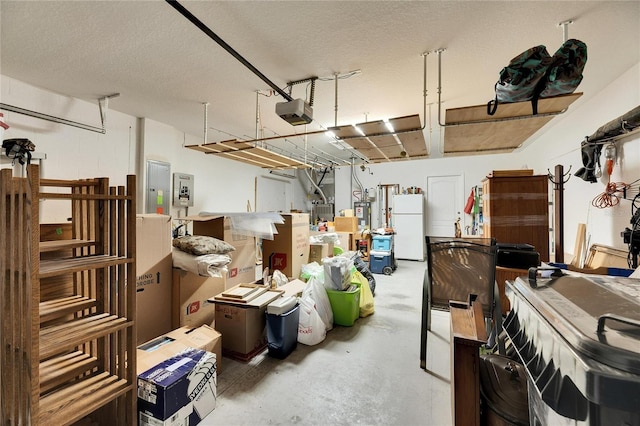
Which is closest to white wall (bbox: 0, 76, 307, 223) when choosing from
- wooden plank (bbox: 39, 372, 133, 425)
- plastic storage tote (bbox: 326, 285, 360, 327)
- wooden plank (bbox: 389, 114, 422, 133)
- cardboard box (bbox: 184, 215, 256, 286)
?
cardboard box (bbox: 184, 215, 256, 286)

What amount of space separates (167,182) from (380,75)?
3.86 m

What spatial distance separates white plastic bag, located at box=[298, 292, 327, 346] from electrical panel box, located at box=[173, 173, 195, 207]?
3451 mm

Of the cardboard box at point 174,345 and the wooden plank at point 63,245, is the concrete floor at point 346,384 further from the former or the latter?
the wooden plank at point 63,245

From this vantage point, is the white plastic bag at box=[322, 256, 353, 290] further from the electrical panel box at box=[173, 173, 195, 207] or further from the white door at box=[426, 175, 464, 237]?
the white door at box=[426, 175, 464, 237]

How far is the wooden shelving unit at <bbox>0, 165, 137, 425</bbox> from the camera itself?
111cm

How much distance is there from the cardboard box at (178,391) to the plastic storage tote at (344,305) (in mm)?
1463

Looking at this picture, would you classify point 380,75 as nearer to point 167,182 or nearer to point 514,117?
point 514,117

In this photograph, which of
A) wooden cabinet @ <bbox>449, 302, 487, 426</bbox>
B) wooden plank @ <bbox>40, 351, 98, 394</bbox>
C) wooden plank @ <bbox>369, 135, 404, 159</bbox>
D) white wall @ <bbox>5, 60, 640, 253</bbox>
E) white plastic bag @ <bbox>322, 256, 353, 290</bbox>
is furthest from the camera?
wooden plank @ <bbox>369, 135, 404, 159</bbox>

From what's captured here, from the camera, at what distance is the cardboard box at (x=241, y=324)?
7.46 feet

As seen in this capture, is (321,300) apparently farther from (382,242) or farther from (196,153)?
(196,153)

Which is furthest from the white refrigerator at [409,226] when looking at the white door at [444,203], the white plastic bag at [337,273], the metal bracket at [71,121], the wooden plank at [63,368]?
the wooden plank at [63,368]

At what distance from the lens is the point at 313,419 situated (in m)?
1.65

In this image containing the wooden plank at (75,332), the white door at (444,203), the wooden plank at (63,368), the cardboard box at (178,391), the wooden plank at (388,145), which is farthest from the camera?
the white door at (444,203)

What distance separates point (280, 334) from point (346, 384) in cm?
66
